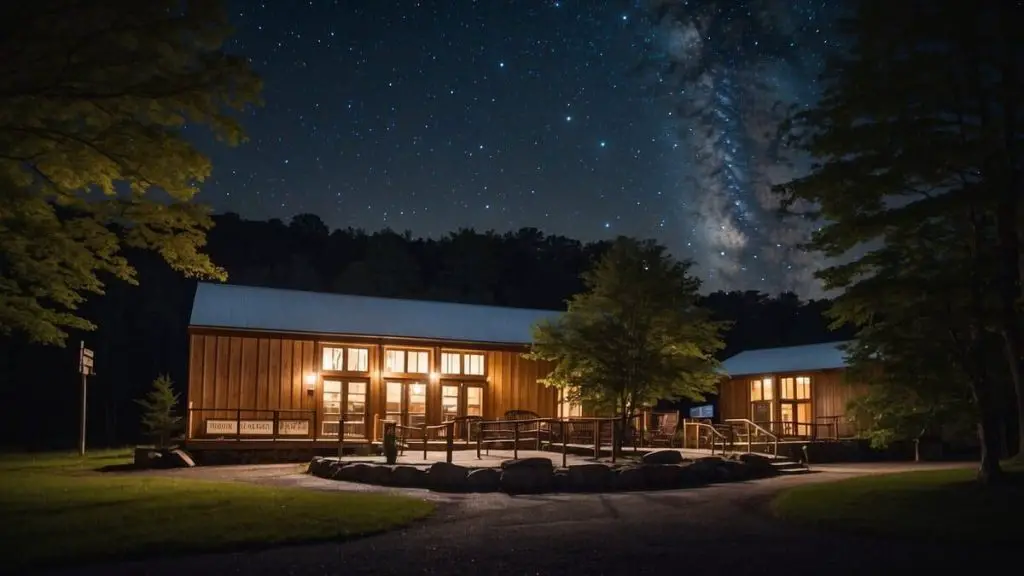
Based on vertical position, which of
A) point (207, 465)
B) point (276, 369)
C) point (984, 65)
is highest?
point (984, 65)

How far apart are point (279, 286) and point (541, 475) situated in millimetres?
41989

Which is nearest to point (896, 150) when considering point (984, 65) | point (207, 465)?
point (984, 65)

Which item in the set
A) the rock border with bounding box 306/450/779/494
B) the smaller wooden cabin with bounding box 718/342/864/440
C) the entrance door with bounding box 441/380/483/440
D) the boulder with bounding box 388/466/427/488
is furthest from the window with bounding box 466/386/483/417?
the boulder with bounding box 388/466/427/488

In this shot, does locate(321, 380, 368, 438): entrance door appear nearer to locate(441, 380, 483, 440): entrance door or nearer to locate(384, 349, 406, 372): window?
locate(384, 349, 406, 372): window

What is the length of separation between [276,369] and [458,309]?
8267 mm

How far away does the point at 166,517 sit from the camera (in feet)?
38.9

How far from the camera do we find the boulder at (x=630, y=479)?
1758 cm

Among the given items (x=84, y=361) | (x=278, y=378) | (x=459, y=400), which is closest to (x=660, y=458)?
(x=459, y=400)

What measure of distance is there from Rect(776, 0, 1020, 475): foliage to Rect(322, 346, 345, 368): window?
16.9 metres

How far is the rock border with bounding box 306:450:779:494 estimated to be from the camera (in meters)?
17.1

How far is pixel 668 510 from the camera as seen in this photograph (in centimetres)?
1406

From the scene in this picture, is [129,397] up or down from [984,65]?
down

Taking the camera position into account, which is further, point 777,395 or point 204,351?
point 777,395

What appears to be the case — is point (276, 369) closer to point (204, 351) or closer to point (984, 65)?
point (204, 351)
